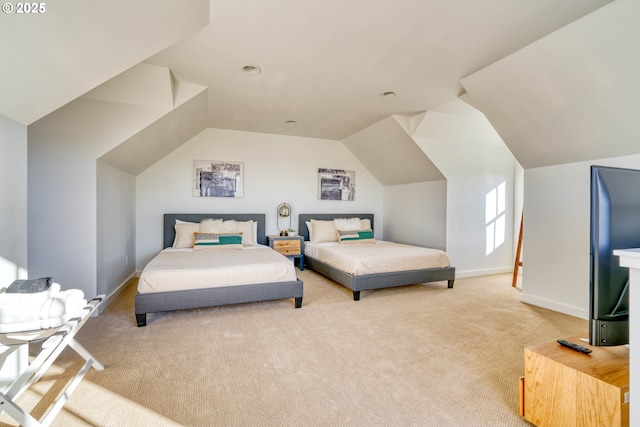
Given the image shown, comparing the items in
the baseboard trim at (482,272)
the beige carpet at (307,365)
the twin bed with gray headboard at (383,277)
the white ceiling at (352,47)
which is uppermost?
the white ceiling at (352,47)

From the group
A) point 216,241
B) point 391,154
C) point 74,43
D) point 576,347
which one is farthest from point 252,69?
point 576,347

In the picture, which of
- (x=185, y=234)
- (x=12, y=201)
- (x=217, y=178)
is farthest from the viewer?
(x=217, y=178)

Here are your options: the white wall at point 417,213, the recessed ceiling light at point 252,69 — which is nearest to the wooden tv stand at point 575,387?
the recessed ceiling light at point 252,69

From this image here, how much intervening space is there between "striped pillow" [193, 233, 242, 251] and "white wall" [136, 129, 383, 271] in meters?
0.92

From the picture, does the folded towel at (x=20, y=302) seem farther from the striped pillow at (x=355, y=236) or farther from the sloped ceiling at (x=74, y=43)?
the striped pillow at (x=355, y=236)

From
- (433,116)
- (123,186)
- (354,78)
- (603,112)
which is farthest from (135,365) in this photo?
(433,116)

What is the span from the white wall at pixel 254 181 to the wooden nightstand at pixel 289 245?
498 mm

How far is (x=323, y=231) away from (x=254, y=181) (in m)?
1.58

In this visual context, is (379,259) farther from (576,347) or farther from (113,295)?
(113,295)

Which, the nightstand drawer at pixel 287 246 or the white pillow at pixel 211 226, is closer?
the white pillow at pixel 211 226

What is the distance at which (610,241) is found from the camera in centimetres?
114

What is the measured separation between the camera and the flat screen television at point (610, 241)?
1138mm

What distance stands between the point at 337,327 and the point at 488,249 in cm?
375

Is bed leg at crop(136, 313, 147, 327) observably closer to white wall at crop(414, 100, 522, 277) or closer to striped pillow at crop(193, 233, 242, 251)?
striped pillow at crop(193, 233, 242, 251)
